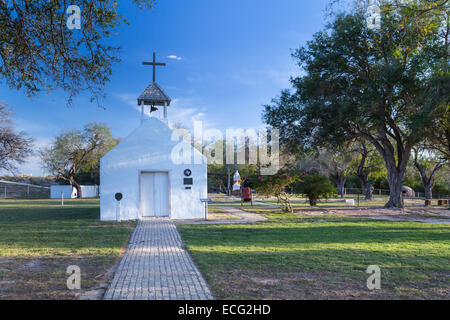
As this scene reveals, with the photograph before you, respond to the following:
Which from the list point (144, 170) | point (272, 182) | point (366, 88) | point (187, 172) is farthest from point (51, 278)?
point (366, 88)

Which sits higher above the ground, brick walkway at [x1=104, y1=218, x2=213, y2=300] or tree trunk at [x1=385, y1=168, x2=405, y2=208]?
tree trunk at [x1=385, y1=168, x2=405, y2=208]

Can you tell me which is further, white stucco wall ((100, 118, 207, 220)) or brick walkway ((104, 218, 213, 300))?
white stucco wall ((100, 118, 207, 220))

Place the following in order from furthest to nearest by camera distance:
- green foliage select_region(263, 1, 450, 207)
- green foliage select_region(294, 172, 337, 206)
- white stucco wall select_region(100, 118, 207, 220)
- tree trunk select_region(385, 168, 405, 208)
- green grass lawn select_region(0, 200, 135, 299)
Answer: tree trunk select_region(385, 168, 405, 208)
green foliage select_region(294, 172, 337, 206)
green foliage select_region(263, 1, 450, 207)
white stucco wall select_region(100, 118, 207, 220)
green grass lawn select_region(0, 200, 135, 299)

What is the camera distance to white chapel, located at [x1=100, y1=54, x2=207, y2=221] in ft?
46.1

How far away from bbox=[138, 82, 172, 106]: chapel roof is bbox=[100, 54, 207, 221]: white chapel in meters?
1.81

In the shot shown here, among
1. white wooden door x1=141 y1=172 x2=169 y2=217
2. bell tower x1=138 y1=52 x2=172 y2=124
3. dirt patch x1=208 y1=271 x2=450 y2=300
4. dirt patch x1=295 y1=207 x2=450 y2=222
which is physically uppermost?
bell tower x1=138 y1=52 x2=172 y2=124

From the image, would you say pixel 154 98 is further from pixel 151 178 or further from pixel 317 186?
pixel 317 186

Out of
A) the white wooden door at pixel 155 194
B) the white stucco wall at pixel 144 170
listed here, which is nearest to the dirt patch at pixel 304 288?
the white stucco wall at pixel 144 170

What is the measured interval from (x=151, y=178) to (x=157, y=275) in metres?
9.48

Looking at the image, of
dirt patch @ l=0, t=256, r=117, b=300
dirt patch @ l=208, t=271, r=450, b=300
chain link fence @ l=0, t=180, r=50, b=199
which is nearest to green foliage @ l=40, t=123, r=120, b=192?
chain link fence @ l=0, t=180, r=50, b=199

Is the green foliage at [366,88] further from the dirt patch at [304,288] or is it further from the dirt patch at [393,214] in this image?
the dirt patch at [304,288]

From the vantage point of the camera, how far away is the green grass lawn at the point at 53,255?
4887 mm

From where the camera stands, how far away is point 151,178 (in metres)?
14.6

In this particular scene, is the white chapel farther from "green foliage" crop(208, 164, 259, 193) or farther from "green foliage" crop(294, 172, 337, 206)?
"green foliage" crop(208, 164, 259, 193)
